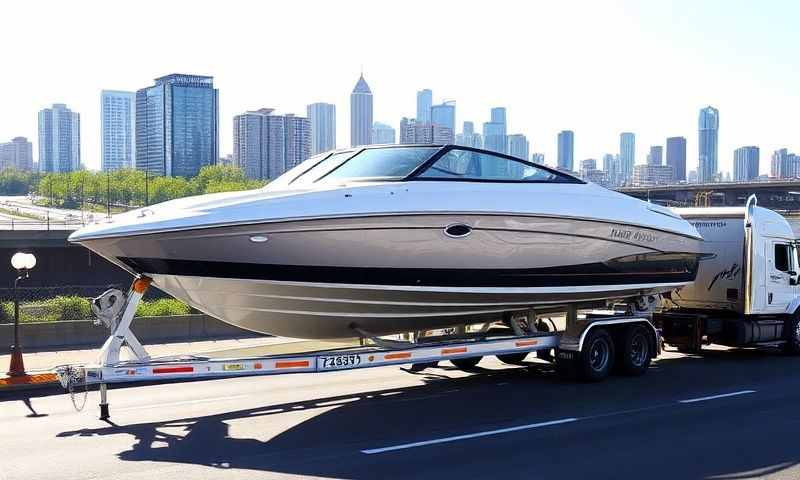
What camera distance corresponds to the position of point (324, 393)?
1172 centimetres

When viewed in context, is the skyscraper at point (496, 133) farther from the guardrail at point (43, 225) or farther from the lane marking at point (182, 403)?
the guardrail at point (43, 225)

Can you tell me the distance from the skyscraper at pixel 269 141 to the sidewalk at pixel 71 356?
11704 cm

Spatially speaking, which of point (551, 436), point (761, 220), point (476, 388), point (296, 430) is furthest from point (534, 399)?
point (761, 220)

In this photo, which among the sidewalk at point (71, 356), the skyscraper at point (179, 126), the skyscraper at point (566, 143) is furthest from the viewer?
the skyscraper at point (566, 143)

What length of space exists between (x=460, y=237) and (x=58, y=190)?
92436mm

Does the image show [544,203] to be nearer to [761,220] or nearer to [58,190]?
[761,220]

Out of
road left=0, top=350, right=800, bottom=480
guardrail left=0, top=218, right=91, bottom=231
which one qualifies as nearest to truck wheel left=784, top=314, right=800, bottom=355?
road left=0, top=350, right=800, bottom=480

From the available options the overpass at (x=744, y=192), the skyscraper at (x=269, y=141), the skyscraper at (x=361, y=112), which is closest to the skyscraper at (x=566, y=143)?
the skyscraper at (x=361, y=112)

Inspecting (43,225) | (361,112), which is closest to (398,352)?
(43,225)

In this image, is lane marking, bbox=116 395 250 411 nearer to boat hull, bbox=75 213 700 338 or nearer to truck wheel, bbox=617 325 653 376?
boat hull, bbox=75 213 700 338

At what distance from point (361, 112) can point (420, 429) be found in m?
110

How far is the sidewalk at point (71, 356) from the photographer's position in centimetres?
1199

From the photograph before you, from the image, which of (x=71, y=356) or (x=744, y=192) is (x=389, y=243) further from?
(x=744, y=192)

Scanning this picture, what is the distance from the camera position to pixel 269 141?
13625 cm
